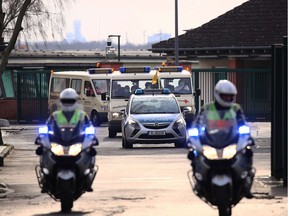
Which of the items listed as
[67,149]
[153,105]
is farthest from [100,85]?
[67,149]

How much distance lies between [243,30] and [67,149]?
4483 centimetres

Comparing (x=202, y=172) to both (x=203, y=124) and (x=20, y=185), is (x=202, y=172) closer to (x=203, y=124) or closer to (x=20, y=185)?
(x=203, y=124)

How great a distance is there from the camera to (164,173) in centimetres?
2452

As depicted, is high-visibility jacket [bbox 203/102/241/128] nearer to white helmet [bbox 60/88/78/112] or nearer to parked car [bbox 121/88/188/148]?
white helmet [bbox 60/88/78/112]

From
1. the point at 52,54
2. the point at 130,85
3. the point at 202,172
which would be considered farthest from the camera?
the point at 52,54

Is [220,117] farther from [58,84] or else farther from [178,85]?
[58,84]

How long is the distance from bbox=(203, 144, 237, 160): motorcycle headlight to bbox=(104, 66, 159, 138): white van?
25.0m

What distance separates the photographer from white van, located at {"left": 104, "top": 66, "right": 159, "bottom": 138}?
132ft

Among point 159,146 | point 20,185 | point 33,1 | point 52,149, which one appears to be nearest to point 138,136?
point 159,146

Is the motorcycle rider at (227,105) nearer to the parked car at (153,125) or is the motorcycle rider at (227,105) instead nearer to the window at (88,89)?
the parked car at (153,125)

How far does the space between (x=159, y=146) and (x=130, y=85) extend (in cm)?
583

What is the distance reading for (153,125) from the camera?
111 feet

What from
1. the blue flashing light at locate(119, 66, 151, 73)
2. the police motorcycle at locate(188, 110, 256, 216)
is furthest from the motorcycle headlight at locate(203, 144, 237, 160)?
the blue flashing light at locate(119, 66, 151, 73)

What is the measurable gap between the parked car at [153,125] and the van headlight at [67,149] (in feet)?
56.5
